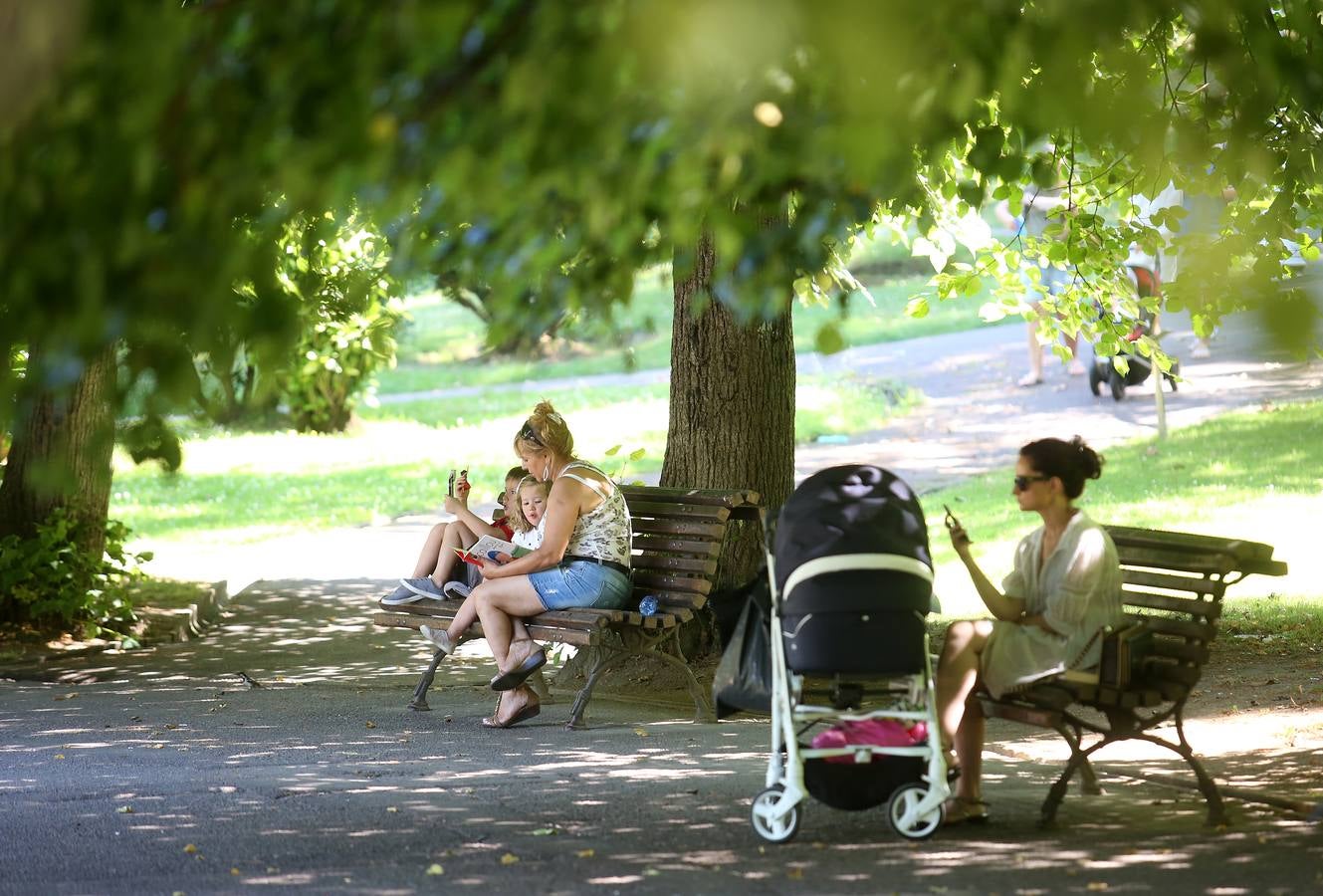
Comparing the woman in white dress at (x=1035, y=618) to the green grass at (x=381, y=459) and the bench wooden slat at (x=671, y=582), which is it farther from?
the green grass at (x=381, y=459)

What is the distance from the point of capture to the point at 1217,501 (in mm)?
15930

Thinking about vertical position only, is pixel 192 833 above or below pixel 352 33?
below

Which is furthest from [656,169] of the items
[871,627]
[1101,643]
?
[1101,643]

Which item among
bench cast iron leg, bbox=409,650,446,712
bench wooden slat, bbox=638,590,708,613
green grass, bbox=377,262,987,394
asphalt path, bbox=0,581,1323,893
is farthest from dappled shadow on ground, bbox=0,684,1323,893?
green grass, bbox=377,262,987,394

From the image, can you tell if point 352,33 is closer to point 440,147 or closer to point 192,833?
point 440,147

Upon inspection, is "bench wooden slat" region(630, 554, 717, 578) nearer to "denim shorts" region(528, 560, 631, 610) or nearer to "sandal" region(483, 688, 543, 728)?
"denim shorts" region(528, 560, 631, 610)

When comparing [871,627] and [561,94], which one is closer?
[561,94]

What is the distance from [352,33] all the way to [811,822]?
12.4 feet

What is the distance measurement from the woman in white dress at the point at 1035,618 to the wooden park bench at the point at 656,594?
2.24m

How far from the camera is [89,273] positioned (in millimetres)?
3404

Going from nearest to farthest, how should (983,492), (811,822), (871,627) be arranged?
(871,627), (811,822), (983,492)

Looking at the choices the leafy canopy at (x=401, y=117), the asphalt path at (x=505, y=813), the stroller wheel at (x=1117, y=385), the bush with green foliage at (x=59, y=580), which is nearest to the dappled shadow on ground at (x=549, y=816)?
the asphalt path at (x=505, y=813)

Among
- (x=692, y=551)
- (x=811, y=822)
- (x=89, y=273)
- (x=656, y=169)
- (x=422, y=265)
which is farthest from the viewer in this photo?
(x=692, y=551)

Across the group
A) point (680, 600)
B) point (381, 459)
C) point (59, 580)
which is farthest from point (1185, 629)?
point (381, 459)
